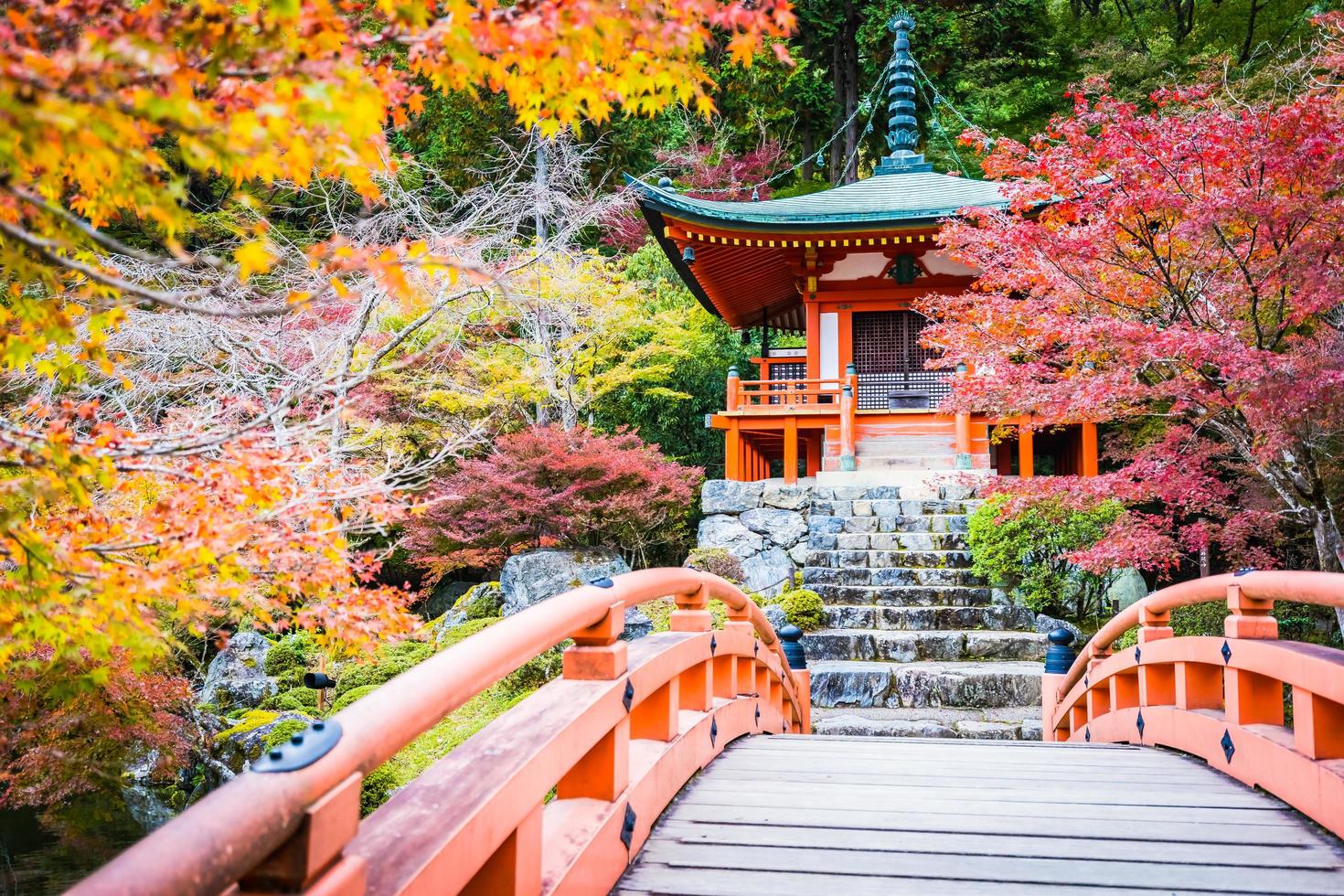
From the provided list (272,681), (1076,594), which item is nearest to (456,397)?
(272,681)

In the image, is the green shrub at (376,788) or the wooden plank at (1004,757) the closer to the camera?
the wooden plank at (1004,757)

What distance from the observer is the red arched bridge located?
3.82 feet

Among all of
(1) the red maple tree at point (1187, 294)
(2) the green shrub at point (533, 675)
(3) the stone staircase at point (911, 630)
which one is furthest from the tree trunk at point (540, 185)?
(1) the red maple tree at point (1187, 294)

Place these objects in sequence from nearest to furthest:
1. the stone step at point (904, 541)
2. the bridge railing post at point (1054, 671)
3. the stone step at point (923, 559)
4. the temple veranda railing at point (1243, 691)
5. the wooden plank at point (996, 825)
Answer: the wooden plank at point (996, 825) < the temple veranda railing at point (1243, 691) < the bridge railing post at point (1054, 671) < the stone step at point (923, 559) < the stone step at point (904, 541)

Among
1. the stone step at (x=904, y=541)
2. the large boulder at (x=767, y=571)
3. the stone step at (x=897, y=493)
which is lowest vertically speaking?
the large boulder at (x=767, y=571)

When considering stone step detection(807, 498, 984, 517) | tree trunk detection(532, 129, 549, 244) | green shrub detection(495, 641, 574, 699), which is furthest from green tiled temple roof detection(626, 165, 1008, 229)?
green shrub detection(495, 641, 574, 699)

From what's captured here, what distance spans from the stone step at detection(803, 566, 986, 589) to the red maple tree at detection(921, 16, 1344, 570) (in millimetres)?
1854

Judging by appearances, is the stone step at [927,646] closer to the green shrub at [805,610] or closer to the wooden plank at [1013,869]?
the green shrub at [805,610]

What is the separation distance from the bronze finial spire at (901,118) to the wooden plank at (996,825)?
13629 millimetres

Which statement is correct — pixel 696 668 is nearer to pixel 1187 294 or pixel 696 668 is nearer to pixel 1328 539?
pixel 1187 294

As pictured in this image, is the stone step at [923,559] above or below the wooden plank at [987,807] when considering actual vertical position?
above

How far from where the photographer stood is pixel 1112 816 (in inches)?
106

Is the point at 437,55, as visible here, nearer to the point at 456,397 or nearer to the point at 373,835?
the point at 373,835

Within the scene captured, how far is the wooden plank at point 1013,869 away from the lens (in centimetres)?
217
